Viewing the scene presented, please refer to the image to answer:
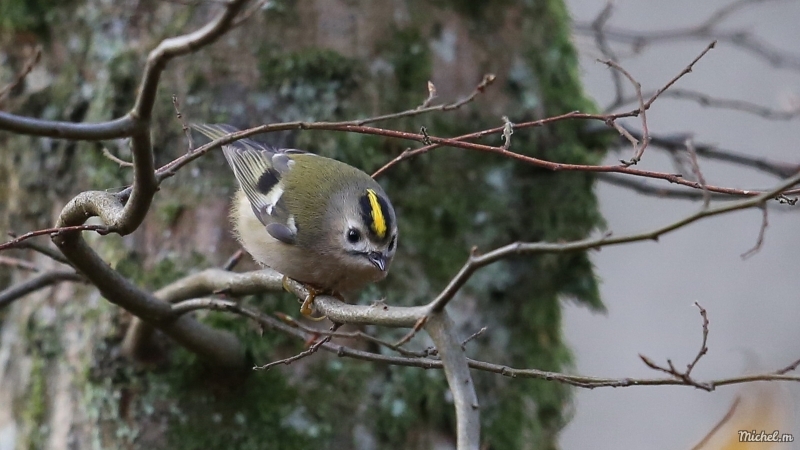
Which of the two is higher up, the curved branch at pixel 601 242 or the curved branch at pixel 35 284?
the curved branch at pixel 35 284

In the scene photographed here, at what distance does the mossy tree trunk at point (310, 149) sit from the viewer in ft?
9.40

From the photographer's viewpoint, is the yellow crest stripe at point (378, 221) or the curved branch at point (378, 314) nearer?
the curved branch at point (378, 314)

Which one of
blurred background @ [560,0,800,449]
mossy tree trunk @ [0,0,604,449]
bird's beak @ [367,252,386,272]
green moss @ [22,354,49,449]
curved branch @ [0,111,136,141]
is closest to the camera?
curved branch @ [0,111,136,141]

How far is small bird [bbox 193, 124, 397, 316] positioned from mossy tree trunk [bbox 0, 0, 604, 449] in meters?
0.18

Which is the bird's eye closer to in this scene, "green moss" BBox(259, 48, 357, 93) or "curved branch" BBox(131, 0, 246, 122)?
"green moss" BBox(259, 48, 357, 93)

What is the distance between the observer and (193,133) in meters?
3.10

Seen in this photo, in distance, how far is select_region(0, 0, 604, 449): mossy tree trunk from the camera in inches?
113

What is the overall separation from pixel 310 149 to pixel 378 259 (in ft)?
2.45

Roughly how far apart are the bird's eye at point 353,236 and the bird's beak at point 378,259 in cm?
8

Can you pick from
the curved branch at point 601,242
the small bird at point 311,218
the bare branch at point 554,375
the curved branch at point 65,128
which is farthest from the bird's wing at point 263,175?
the curved branch at point 601,242

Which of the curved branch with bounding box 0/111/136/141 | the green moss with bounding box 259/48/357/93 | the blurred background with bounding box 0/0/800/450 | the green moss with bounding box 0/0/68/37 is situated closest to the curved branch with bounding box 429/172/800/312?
the curved branch with bounding box 0/111/136/141

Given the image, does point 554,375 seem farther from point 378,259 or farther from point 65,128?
point 65,128

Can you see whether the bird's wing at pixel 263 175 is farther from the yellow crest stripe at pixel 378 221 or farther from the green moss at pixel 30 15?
the green moss at pixel 30 15

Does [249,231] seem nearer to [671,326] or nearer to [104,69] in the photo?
[104,69]
